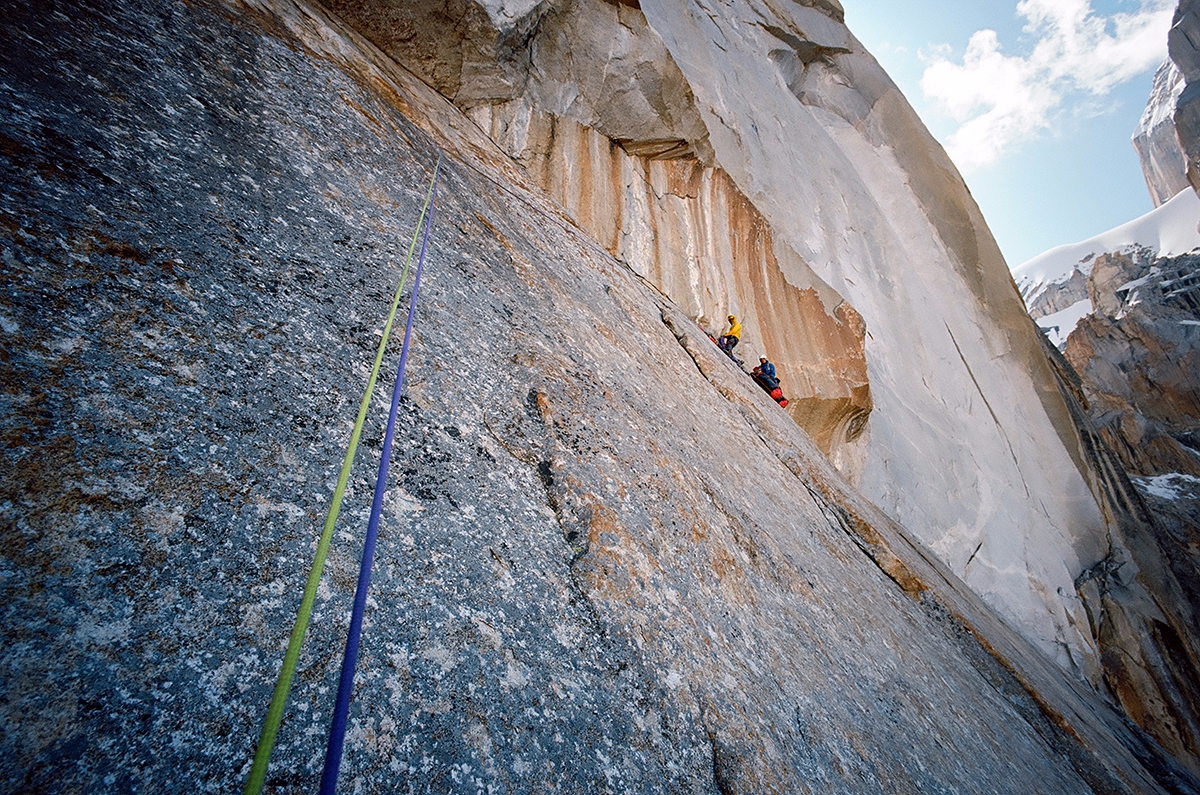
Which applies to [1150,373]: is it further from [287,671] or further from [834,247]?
[287,671]

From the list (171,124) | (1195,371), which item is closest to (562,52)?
(171,124)

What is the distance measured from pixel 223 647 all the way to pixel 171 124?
277 cm

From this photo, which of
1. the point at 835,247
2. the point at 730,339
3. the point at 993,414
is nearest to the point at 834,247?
the point at 835,247

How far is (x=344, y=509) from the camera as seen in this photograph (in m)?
1.70

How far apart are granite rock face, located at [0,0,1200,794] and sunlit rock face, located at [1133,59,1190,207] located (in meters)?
134

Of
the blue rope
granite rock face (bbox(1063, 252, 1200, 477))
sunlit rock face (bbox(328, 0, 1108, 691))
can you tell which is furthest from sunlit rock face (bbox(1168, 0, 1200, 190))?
the blue rope

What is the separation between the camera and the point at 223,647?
1201 millimetres

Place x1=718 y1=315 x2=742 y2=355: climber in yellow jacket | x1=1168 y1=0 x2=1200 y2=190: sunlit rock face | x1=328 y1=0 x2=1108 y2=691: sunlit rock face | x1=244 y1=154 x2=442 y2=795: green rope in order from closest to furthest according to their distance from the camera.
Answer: x1=244 y1=154 x2=442 y2=795: green rope
x1=718 y1=315 x2=742 y2=355: climber in yellow jacket
x1=328 y1=0 x2=1108 y2=691: sunlit rock face
x1=1168 y1=0 x2=1200 y2=190: sunlit rock face

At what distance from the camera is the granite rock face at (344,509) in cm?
116

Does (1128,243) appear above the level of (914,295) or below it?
above

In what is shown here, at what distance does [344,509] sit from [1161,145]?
143 m

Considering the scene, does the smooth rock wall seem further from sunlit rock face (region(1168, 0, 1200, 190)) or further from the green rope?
sunlit rock face (region(1168, 0, 1200, 190))

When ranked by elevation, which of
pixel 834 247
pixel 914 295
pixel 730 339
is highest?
pixel 914 295

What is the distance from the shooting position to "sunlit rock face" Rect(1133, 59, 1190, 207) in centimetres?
8606
